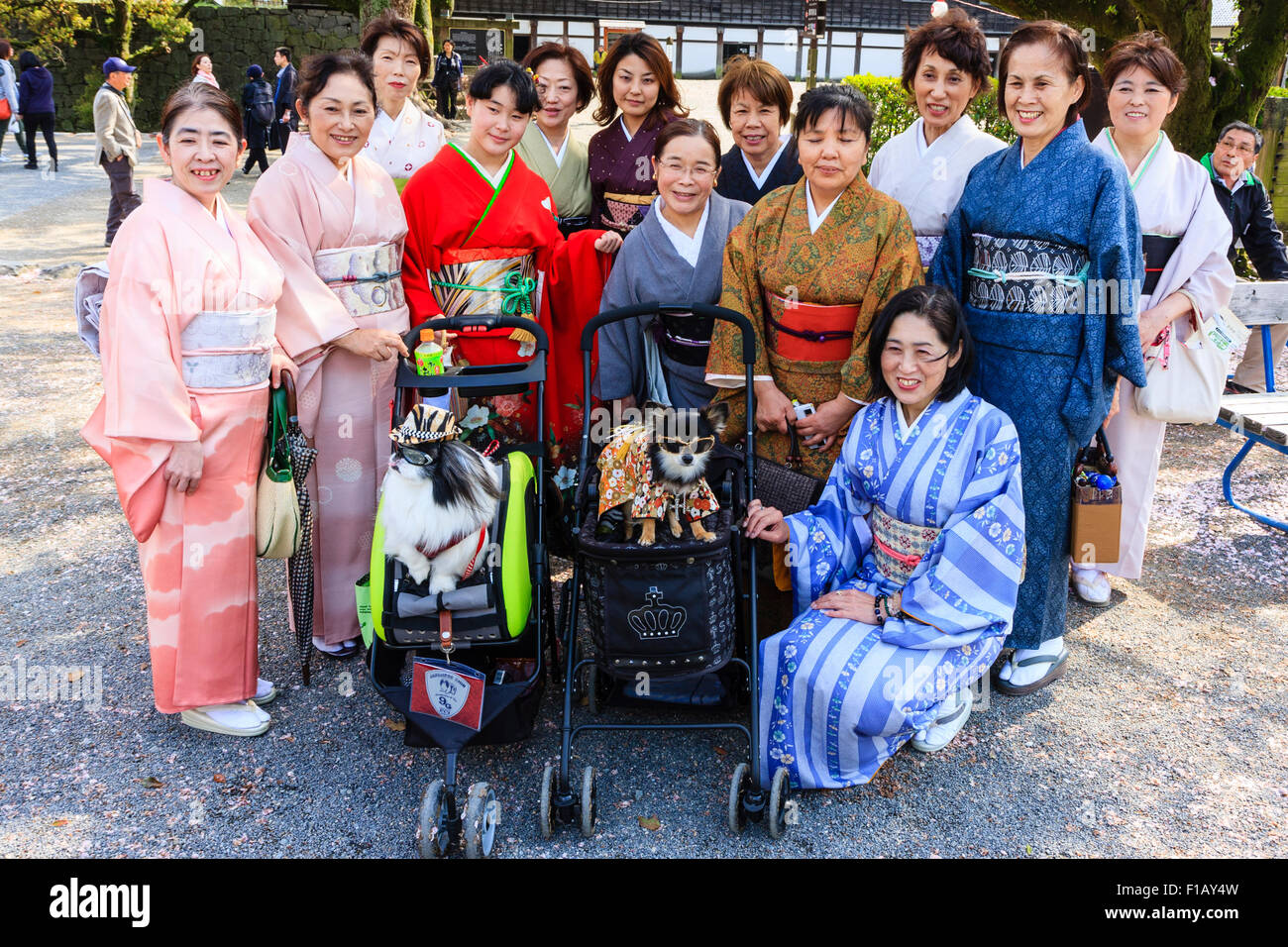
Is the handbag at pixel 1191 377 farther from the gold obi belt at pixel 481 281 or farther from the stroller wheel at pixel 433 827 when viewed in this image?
the stroller wheel at pixel 433 827

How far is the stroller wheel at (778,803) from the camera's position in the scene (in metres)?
2.74

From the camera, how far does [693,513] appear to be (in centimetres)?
289

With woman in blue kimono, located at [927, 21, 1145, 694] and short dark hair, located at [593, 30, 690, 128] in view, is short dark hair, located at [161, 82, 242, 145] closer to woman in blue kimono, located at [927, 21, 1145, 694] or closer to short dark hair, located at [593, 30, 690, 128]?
short dark hair, located at [593, 30, 690, 128]

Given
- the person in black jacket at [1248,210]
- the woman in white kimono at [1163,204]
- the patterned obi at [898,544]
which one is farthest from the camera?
the person in black jacket at [1248,210]

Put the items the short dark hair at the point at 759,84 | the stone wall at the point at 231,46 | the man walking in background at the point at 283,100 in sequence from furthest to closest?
the stone wall at the point at 231,46 < the man walking in background at the point at 283,100 < the short dark hair at the point at 759,84

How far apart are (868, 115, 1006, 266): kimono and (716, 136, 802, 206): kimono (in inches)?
19.6

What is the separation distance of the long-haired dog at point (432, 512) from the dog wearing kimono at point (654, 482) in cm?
40

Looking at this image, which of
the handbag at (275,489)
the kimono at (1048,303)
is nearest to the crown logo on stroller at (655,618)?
the handbag at (275,489)

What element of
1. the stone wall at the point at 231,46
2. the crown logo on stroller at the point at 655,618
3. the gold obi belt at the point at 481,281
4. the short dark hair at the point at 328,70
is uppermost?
the stone wall at the point at 231,46

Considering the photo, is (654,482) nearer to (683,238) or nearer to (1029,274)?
(683,238)

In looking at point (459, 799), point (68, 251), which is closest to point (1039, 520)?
point (459, 799)

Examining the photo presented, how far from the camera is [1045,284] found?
333 cm

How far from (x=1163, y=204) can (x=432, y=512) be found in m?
3.19

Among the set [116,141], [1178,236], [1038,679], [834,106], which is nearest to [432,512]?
[834,106]
